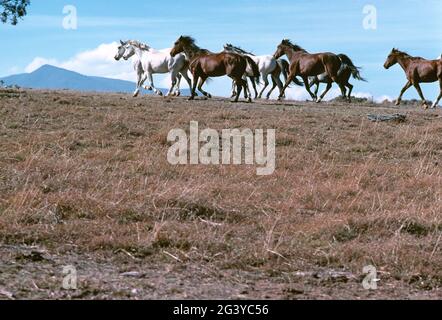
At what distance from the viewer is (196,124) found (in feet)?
45.0

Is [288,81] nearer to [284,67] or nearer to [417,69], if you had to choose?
[284,67]

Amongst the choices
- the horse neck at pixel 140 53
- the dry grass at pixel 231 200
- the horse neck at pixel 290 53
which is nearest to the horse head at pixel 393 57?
the horse neck at pixel 290 53

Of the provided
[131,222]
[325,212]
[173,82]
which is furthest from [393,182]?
[173,82]

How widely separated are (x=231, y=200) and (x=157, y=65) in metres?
18.0

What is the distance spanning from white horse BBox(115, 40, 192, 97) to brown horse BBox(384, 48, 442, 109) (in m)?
6.86

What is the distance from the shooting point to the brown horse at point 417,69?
2353 centimetres

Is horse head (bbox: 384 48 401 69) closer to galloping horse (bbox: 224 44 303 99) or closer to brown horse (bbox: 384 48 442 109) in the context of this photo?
brown horse (bbox: 384 48 442 109)

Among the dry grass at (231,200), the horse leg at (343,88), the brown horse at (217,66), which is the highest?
the brown horse at (217,66)

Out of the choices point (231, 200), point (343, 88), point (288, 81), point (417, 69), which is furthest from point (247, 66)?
point (231, 200)

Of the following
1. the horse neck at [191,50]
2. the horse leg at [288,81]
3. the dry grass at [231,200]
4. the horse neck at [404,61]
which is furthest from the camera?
the horse leg at [288,81]

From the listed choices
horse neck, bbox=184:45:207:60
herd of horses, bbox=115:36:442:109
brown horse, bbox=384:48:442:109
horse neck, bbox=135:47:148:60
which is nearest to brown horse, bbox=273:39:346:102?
herd of horses, bbox=115:36:442:109

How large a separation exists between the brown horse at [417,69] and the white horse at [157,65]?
270 inches

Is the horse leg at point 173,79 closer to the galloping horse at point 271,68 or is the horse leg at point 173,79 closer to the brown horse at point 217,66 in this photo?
the brown horse at point 217,66

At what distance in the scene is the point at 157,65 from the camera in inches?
990
